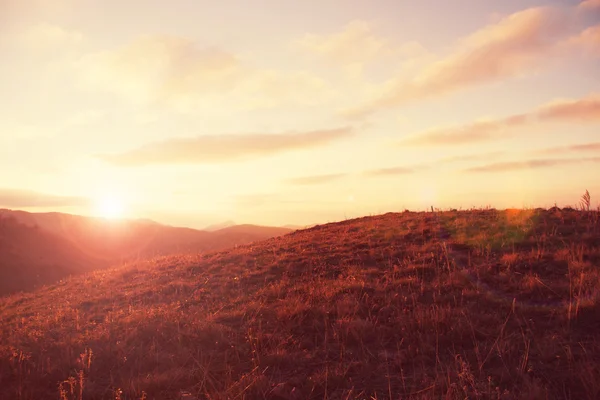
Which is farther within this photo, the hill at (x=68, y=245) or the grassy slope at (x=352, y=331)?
the hill at (x=68, y=245)

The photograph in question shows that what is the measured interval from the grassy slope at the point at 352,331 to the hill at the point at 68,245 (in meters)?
10.1

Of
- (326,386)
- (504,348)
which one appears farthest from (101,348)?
(504,348)

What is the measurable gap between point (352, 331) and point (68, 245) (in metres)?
42.9

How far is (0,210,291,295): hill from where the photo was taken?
2891cm

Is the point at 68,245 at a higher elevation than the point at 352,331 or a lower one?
lower

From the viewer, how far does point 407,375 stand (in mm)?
4645

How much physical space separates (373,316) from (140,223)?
74145 mm

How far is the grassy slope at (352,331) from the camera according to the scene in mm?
4492

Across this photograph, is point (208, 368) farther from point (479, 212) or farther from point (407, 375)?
point (479, 212)

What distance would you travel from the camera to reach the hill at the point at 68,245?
28.9 m

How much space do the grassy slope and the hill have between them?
10078 millimetres

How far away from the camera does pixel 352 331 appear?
225 inches

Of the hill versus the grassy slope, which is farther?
the hill

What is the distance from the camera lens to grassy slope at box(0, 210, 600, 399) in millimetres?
4492
